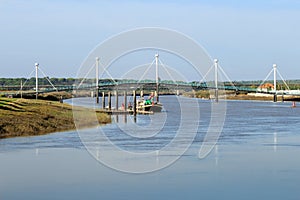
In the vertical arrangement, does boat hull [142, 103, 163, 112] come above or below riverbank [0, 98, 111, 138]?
above

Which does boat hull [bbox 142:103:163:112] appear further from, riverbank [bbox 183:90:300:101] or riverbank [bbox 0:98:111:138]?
riverbank [bbox 183:90:300:101]

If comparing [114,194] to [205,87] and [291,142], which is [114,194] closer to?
[291,142]

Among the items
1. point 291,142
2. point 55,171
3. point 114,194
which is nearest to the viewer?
point 114,194

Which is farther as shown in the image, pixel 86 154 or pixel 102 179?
pixel 86 154

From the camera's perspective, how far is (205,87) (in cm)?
8231

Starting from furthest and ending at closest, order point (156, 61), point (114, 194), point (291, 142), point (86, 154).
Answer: point (156, 61)
point (291, 142)
point (86, 154)
point (114, 194)

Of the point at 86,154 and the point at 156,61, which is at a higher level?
the point at 156,61

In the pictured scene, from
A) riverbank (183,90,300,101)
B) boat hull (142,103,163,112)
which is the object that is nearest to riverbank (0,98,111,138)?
boat hull (142,103,163,112)

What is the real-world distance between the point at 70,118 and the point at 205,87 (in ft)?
150

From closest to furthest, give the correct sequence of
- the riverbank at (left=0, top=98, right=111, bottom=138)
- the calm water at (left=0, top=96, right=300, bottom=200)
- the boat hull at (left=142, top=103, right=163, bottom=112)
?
1. the calm water at (left=0, top=96, right=300, bottom=200)
2. the riverbank at (left=0, top=98, right=111, bottom=138)
3. the boat hull at (left=142, top=103, right=163, bottom=112)

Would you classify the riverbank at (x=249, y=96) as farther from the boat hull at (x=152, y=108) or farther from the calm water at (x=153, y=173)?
the calm water at (x=153, y=173)

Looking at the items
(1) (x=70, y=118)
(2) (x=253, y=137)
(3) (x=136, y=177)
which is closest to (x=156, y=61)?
(1) (x=70, y=118)

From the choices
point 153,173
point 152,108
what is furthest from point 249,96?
point 153,173

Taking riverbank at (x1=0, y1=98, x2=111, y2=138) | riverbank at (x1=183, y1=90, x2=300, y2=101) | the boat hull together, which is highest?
riverbank at (x1=183, y1=90, x2=300, y2=101)
